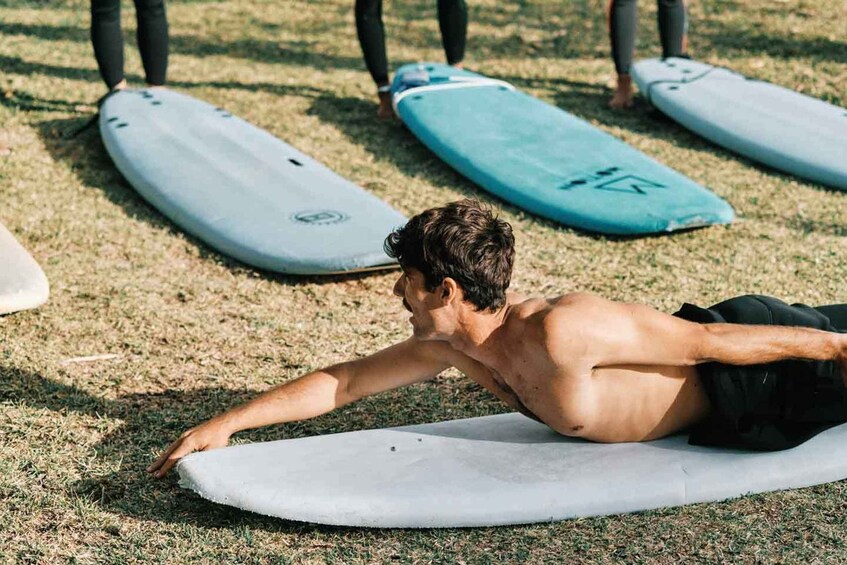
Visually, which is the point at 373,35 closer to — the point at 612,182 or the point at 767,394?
the point at 612,182

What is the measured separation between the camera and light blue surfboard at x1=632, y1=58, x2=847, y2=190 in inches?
208

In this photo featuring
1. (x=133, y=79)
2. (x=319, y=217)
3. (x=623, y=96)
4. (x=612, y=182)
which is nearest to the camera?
(x=319, y=217)

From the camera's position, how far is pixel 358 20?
5.90m

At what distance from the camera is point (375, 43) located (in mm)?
5957

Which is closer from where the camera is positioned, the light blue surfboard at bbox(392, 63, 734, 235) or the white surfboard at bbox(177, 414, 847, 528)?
the white surfboard at bbox(177, 414, 847, 528)

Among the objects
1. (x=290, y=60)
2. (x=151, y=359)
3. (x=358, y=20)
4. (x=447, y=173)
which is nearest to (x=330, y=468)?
(x=151, y=359)

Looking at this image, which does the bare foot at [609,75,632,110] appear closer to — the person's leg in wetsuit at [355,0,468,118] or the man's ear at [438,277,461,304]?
the person's leg in wetsuit at [355,0,468,118]

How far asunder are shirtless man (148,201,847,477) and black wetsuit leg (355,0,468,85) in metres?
3.38

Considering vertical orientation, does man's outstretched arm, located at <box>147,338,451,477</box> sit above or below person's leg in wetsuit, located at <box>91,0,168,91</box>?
below

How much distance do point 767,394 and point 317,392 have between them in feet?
3.61

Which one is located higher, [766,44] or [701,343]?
[701,343]

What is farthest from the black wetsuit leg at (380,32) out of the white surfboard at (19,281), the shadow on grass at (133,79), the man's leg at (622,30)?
the white surfboard at (19,281)

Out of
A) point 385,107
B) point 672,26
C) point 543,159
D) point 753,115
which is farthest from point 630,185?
point 672,26

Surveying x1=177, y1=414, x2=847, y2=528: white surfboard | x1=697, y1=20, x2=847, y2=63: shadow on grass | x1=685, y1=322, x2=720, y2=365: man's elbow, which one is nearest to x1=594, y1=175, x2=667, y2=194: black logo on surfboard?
x1=177, y1=414, x2=847, y2=528: white surfboard
